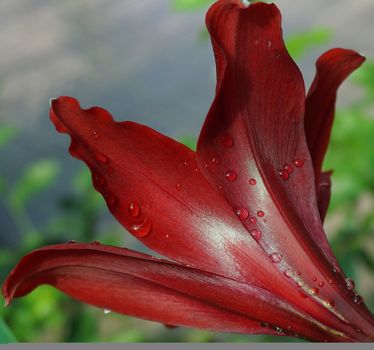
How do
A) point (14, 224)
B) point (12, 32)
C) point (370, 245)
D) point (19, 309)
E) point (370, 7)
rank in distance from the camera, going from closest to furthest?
point (19, 309) < point (370, 245) < point (14, 224) < point (370, 7) < point (12, 32)

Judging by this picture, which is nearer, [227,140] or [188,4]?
[227,140]

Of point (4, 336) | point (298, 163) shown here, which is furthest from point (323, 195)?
point (4, 336)

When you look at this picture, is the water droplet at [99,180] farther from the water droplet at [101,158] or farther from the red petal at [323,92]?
the red petal at [323,92]

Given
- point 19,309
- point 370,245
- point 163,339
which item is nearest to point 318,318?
point 163,339

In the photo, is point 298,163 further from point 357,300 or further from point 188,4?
point 188,4

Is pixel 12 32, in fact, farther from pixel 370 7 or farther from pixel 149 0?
pixel 370 7

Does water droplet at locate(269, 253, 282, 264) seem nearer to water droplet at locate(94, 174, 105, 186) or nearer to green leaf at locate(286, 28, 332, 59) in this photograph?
water droplet at locate(94, 174, 105, 186)

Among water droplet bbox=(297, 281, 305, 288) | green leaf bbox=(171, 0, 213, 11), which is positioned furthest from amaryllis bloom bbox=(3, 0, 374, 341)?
green leaf bbox=(171, 0, 213, 11)
